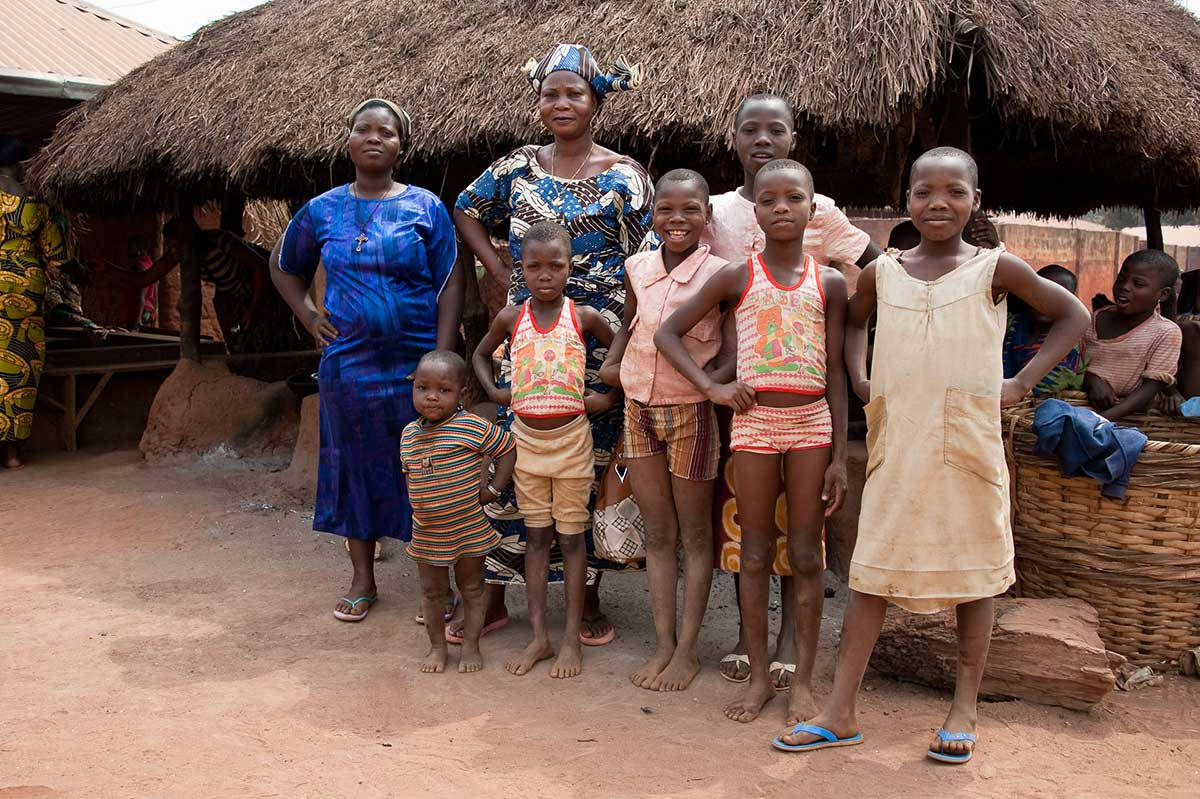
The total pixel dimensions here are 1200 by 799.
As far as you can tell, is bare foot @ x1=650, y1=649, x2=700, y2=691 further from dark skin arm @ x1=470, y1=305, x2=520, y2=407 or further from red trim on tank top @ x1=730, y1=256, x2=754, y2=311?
red trim on tank top @ x1=730, y1=256, x2=754, y2=311

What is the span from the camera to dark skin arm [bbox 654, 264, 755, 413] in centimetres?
276

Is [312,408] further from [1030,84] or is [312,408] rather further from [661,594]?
[1030,84]

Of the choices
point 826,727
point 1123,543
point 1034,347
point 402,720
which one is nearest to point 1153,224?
point 1034,347

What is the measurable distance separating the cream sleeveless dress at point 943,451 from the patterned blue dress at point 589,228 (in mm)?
1054

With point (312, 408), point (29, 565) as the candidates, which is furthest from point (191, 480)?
point (29, 565)

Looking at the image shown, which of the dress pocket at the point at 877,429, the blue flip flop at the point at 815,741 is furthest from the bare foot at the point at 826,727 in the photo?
the dress pocket at the point at 877,429

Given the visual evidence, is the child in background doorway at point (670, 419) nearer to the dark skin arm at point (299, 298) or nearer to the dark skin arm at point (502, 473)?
the dark skin arm at point (502, 473)

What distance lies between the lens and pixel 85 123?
7.18m

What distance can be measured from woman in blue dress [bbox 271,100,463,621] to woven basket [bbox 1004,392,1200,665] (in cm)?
218

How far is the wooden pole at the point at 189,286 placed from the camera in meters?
7.20

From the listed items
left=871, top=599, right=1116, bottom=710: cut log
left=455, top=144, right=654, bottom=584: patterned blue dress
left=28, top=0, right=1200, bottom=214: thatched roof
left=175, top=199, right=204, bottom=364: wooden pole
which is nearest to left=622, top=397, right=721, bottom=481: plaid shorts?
left=455, top=144, right=654, bottom=584: patterned blue dress

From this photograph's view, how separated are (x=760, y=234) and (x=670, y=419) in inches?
25.3

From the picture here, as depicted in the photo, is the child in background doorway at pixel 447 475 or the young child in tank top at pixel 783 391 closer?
the young child in tank top at pixel 783 391

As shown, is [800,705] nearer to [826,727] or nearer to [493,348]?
[826,727]
